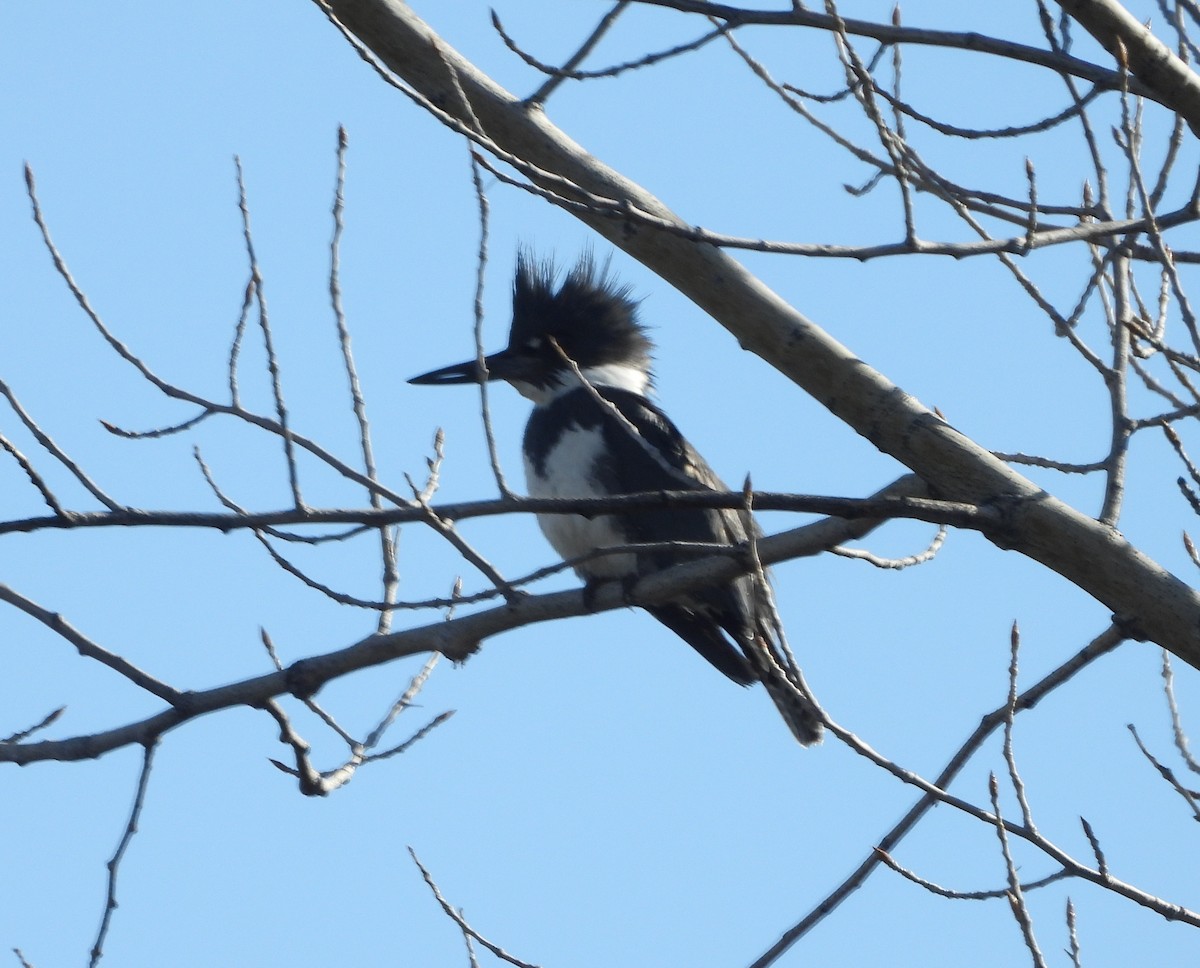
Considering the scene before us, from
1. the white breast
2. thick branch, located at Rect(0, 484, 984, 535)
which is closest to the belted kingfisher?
the white breast

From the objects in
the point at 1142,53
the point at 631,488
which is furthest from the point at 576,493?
the point at 1142,53

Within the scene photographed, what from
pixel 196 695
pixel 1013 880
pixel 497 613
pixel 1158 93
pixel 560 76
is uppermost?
pixel 560 76

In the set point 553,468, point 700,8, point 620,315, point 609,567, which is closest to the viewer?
point 700,8

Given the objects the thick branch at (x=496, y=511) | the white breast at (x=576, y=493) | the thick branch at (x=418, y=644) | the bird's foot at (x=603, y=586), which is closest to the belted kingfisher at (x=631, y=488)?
the white breast at (x=576, y=493)

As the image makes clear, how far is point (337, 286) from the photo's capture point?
2906 mm

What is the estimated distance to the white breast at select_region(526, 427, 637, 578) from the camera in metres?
4.68

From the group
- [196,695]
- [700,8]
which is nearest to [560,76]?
[700,8]

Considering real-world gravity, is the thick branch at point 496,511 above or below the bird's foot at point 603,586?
below

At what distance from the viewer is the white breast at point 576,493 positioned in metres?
4.68

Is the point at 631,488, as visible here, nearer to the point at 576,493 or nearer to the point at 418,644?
the point at 576,493

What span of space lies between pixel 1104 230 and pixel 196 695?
1.80m

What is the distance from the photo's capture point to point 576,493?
191 inches

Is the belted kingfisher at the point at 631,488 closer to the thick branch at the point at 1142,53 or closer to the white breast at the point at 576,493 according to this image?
the white breast at the point at 576,493

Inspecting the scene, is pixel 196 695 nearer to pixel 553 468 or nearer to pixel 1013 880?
pixel 1013 880
